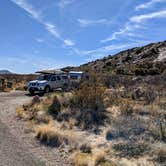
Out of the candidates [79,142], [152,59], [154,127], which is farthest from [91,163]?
[152,59]

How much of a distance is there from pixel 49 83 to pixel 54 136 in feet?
65.5

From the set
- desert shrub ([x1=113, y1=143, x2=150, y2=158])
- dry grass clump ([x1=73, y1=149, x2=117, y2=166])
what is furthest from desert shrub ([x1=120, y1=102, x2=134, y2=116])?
dry grass clump ([x1=73, y1=149, x2=117, y2=166])

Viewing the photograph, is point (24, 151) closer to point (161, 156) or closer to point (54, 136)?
point (54, 136)

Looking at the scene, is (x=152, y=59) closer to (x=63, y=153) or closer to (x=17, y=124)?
(x=17, y=124)

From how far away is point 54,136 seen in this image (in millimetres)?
12336

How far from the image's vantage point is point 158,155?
31.4 ft

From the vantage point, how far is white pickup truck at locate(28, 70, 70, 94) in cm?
3155

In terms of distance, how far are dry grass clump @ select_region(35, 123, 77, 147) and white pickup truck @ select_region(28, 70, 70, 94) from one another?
17546 mm

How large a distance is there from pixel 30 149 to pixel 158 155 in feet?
13.3

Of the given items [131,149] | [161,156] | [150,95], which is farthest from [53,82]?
[161,156]

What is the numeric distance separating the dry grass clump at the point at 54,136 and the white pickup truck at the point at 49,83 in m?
17.5

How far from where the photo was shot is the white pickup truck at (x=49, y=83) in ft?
104

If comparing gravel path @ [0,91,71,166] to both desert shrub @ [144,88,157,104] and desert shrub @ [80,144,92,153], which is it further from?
desert shrub @ [144,88,157,104]

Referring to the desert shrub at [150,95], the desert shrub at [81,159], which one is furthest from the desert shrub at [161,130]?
the desert shrub at [150,95]
